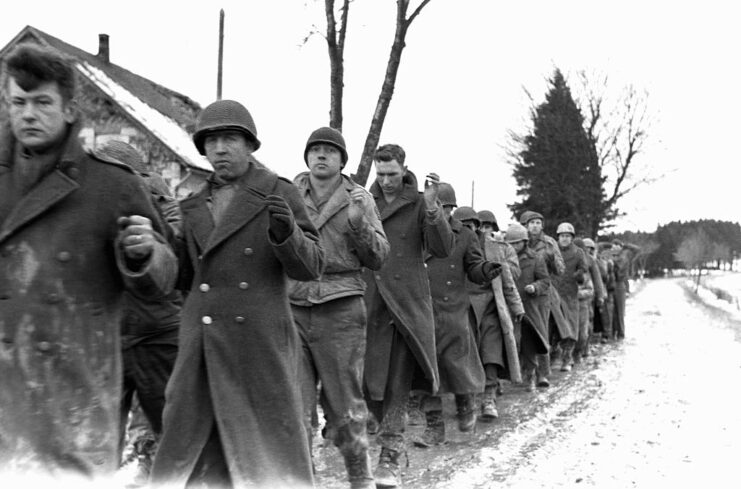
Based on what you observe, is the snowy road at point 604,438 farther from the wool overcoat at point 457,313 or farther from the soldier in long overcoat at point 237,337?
→ the soldier in long overcoat at point 237,337

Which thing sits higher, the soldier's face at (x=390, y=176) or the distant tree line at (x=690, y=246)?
the distant tree line at (x=690, y=246)

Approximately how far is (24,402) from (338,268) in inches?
108

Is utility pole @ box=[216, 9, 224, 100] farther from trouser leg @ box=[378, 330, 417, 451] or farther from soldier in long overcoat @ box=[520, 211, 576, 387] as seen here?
trouser leg @ box=[378, 330, 417, 451]

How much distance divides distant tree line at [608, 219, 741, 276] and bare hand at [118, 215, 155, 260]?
87049 mm

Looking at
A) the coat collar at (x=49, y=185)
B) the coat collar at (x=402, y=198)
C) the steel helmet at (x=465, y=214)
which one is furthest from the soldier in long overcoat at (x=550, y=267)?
the coat collar at (x=49, y=185)

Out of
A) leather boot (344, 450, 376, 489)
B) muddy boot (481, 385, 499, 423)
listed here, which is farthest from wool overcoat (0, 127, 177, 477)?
muddy boot (481, 385, 499, 423)

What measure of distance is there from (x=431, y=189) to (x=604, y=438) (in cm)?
293

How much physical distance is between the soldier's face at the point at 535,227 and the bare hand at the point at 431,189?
19.9ft

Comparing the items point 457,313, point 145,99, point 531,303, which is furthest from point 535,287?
point 145,99

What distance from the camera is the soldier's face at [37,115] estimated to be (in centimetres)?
292

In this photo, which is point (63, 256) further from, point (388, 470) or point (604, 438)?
point (604, 438)

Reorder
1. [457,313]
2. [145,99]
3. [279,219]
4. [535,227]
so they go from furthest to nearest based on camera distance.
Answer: [145,99]
[535,227]
[457,313]
[279,219]

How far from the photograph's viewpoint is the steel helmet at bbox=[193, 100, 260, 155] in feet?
12.8

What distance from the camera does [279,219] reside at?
3.62 metres
